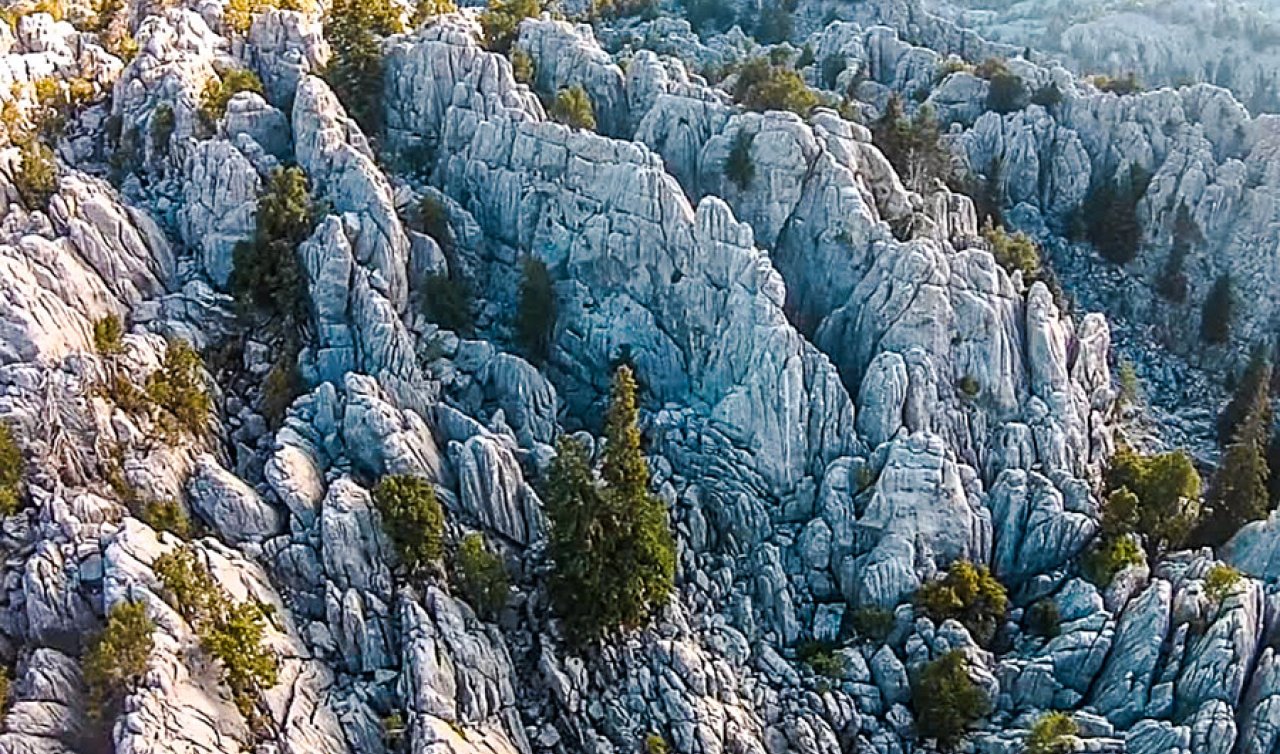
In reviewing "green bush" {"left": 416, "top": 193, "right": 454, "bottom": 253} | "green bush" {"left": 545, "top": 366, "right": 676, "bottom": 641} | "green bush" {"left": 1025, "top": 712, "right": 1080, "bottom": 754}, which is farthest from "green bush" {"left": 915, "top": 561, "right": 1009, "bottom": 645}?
"green bush" {"left": 416, "top": 193, "right": 454, "bottom": 253}

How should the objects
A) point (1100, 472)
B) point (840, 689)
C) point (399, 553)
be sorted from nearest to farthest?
point (399, 553) → point (840, 689) → point (1100, 472)

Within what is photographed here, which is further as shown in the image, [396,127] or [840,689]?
[396,127]

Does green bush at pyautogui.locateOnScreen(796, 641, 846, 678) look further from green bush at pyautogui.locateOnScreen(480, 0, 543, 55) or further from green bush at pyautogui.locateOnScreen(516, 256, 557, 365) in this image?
green bush at pyautogui.locateOnScreen(480, 0, 543, 55)

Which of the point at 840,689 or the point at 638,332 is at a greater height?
the point at 638,332

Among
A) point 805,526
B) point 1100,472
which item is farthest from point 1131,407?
point 805,526

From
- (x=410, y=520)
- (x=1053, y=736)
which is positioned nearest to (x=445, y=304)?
(x=410, y=520)

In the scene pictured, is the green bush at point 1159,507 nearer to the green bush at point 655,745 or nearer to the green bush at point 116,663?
the green bush at point 655,745

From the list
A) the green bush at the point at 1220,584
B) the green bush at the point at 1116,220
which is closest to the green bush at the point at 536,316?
the green bush at the point at 1220,584

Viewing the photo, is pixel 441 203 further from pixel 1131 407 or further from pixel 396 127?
pixel 1131 407
